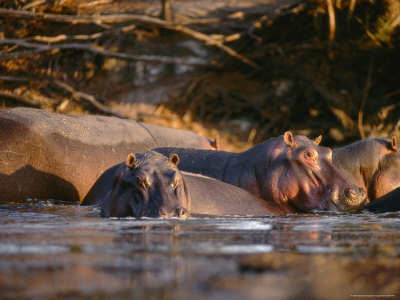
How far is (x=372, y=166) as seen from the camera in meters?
6.32

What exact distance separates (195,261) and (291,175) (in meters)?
3.32

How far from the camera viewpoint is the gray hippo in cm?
517

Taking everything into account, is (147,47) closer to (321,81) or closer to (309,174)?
(321,81)

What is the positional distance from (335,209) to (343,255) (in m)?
2.87

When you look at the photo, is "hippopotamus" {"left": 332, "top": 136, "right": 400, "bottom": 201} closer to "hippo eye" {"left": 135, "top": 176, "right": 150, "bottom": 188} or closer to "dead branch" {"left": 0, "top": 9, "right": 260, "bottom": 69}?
"hippo eye" {"left": 135, "top": 176, "right": 150, "bottom": 188}

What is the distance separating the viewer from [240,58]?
1018 cm

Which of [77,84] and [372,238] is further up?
[77,84]

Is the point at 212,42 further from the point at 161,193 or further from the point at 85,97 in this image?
the point at 161,193

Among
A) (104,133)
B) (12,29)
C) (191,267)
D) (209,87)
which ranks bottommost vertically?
(191,267)

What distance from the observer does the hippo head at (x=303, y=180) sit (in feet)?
17.0

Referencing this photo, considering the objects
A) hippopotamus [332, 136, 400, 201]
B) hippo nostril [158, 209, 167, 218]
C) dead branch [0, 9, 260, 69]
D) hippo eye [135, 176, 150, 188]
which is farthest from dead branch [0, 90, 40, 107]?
hippo nostril [158, 209, 167, 218]

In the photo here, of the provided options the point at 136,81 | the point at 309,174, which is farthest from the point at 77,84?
the point at 309,174

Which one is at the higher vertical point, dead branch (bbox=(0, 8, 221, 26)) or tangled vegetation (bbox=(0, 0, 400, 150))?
dead branch (bbox=(0, 8, 221, 26))

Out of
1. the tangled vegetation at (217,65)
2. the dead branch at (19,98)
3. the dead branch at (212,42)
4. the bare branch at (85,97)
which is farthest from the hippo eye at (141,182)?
the dead branch at (212,42)
